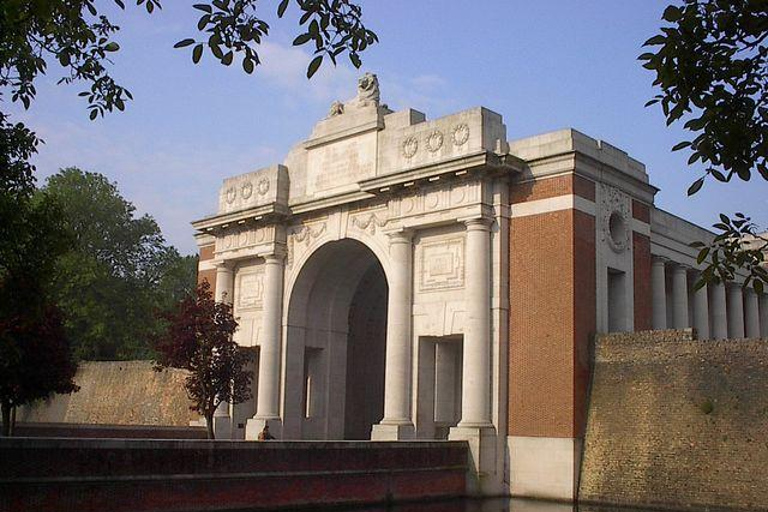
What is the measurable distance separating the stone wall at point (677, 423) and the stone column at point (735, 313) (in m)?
13.7

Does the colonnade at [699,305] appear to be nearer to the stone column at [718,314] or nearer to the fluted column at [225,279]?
the stone column at [718,314]

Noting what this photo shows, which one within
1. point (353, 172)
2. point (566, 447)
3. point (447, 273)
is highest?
point (353, 172)

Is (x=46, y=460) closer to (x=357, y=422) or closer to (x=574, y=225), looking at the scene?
(x=574, y=225)

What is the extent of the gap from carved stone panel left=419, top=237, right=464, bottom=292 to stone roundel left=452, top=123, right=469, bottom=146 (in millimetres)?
2678

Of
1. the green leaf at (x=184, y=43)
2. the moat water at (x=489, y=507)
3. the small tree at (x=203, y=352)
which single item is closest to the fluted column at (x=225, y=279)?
the small tree at (x=203, y=352)

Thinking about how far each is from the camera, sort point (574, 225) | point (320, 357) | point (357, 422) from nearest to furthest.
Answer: point (574, 225)
point (320, 357)
point (357, 422)

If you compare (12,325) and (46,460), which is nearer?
(46,460)

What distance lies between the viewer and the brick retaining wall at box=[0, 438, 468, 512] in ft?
49.5

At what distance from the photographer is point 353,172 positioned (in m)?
28.5

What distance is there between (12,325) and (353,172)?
1085 centimetres

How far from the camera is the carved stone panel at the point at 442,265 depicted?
82.9 feet

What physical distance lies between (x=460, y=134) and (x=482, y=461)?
888 centimetres

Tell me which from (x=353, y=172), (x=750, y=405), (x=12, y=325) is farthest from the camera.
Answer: (x=353, y=172)

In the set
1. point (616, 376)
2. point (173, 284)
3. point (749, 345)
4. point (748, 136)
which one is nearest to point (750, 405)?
point (749, 345)
